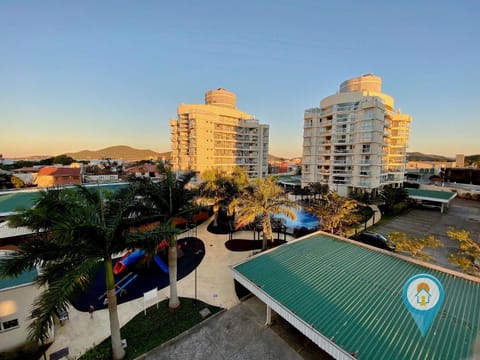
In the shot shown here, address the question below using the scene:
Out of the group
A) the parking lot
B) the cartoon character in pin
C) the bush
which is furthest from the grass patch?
the parking lot

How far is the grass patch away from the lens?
8.44 metres

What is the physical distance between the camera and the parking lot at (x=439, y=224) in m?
18.5

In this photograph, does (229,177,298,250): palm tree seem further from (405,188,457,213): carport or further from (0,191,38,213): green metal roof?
(405,188,457,213): carport

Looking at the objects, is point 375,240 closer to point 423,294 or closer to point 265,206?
point 265,206

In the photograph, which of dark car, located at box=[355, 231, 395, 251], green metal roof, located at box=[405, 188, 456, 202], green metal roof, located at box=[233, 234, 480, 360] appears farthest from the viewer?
green metal roof, located at box=[405, 188, 456, 202]

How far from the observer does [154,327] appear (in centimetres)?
976

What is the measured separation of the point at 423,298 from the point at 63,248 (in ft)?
37.4

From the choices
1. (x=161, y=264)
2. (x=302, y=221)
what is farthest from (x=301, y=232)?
(x=161, y=264)

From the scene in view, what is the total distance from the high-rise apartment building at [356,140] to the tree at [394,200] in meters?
8.64

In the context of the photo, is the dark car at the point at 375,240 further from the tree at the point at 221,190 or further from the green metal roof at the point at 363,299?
the tree at the point at 221,190

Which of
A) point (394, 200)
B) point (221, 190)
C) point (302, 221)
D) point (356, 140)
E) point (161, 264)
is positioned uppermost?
point (356, 140)

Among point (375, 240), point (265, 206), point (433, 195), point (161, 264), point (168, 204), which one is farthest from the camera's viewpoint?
point (433, 195)

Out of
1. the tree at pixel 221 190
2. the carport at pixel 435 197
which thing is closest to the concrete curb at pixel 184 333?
the tree at pixel 221 190

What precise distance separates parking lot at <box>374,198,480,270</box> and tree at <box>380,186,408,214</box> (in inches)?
53.2
